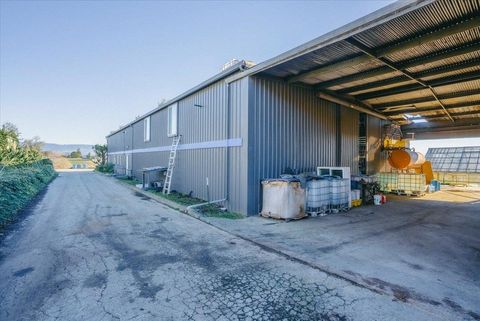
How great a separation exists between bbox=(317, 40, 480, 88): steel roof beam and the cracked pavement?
7391 mm

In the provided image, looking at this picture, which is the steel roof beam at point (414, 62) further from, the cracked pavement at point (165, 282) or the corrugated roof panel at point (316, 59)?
the cracked pavement at point (165, 282)

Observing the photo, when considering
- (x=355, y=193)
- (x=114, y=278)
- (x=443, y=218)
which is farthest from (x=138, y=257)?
(x=443, y=218)

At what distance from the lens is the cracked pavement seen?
10.4 feet

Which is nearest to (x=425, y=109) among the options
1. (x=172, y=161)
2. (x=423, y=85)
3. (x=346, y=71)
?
(x=423, y=85)

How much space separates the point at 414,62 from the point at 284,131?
4670mm

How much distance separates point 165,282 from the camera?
3916 millimetres

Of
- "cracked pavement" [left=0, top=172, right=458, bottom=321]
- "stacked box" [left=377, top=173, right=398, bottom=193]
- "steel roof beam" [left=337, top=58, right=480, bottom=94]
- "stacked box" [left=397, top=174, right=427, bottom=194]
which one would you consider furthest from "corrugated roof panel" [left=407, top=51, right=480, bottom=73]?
"stacked box" [left=377, top=173, right=398, bottom=193]

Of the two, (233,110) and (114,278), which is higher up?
(233,110)

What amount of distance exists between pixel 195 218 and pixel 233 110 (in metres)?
4.09

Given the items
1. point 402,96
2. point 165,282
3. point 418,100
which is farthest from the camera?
point 418,100

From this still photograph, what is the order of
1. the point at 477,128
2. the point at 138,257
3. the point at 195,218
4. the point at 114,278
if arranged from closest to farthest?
the point at 114,278 < the point at 138,257 < the point at 195,218 < the point at 477,128

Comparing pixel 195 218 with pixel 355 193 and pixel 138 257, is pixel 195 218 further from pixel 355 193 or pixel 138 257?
pixel 355 193

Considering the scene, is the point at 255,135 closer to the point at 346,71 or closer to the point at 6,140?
the point at 346,71

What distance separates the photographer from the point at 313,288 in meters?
3.79
